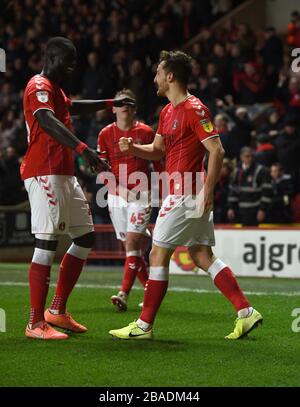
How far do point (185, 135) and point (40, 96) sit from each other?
125 cm

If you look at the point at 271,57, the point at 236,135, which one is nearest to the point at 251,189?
the point at 236,135

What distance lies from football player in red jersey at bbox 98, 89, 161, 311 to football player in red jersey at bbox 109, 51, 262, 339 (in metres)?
2.68

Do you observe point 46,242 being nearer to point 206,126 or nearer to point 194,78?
point 206,126

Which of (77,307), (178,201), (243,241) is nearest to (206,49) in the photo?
(243,241)

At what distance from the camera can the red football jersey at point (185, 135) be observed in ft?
24.1

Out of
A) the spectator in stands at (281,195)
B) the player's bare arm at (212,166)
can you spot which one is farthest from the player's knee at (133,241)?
the spectator in stands at (281,195)

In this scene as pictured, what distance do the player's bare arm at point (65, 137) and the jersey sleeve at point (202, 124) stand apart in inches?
31.3

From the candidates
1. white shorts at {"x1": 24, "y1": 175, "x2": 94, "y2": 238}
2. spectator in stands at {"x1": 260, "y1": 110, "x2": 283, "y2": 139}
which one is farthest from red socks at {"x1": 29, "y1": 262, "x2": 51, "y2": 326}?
spectator in stands at {"x1": 260, "y1": 110, "x2": 283, "y2": 139}

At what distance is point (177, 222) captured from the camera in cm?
732

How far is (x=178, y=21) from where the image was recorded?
70.2 ft

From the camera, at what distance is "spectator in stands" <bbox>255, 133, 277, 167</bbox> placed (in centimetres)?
1557

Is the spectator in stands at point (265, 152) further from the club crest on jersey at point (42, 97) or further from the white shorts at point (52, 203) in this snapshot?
the club crest on jersey at point (42, 97)
